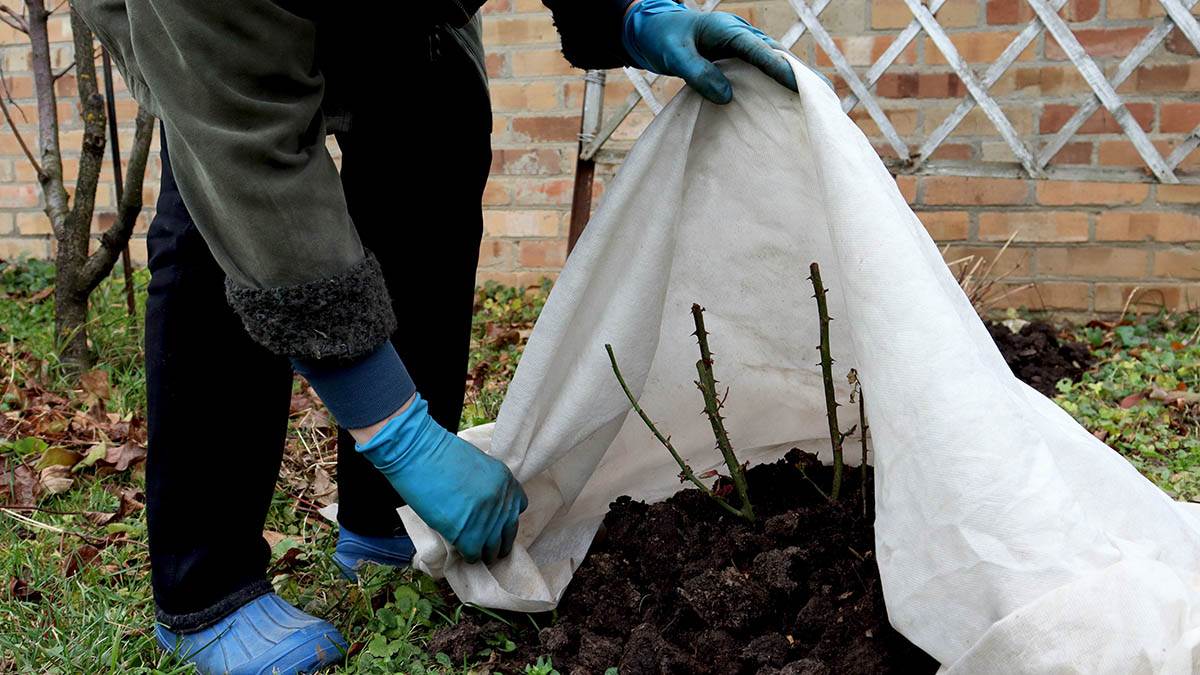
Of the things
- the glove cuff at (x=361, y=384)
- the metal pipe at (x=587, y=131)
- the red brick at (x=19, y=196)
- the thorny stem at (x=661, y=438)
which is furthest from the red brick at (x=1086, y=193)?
the red brick at (x=19, y=196)

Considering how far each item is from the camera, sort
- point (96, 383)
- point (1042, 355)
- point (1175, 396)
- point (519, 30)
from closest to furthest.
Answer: point (1175, 396)
point (96, 383)
point (1042, 355)
point (519, 30)

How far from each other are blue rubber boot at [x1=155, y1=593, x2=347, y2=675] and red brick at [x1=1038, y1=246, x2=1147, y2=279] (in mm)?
2318

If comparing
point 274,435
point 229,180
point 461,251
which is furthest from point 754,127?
point 274,435

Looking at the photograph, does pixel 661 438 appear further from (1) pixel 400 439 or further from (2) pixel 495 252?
(2) pixel 495 252

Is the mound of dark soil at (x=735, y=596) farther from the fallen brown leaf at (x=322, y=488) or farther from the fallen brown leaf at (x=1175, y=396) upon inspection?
the fallen brown leaf at (x=1175, y=396)

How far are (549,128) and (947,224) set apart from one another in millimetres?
1178

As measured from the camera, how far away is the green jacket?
39.9 inches

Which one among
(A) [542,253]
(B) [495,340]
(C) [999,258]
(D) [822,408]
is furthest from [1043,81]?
(D) [822,408]

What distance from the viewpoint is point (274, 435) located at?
4.42ft

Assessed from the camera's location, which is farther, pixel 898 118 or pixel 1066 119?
pixel 898 118

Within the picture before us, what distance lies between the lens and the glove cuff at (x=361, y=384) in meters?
1.15

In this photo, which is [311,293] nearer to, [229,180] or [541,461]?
[229,180]

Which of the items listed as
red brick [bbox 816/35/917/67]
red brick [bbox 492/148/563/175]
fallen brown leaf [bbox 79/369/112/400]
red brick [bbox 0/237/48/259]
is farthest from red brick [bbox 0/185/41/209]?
red brick [bbox 816/35/917/67]

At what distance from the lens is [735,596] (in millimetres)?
1208
